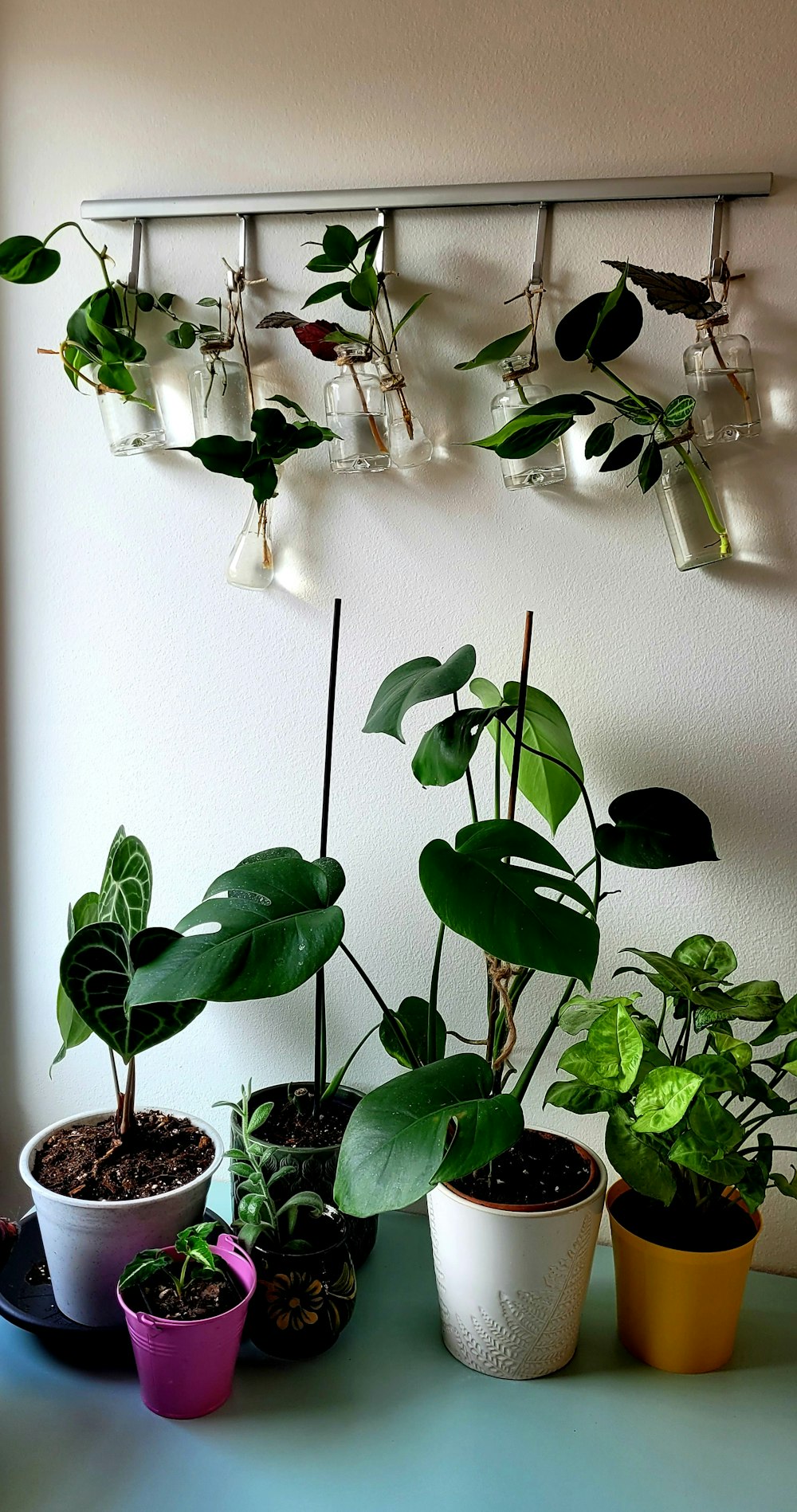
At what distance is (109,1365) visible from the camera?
1.09 m

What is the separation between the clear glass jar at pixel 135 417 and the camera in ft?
4.23

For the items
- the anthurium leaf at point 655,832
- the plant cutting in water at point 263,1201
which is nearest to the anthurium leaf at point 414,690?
the anthurium leaf at point 655,832

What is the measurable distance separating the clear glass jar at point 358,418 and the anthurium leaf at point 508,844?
479mm

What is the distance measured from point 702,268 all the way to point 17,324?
83 centimetres

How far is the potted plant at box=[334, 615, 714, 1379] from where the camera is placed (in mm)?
900

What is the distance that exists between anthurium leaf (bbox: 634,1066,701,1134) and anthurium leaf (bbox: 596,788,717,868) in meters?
0.20

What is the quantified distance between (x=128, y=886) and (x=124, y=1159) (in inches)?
11.3

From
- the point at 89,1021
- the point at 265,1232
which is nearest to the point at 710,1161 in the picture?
the point at 265,1232

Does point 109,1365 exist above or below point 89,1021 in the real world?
below

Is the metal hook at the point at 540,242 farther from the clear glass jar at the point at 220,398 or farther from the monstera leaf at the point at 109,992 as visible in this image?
the monstera leaf at the point at 109,992

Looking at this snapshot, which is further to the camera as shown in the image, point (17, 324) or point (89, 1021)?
point (17, 324)

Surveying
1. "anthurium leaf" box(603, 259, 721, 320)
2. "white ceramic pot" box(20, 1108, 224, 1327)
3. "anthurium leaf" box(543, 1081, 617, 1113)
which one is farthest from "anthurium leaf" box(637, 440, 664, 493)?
"white ceramic pot" box(20, 1108, 224, 1327)

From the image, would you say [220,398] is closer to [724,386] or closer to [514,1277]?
[724,386]

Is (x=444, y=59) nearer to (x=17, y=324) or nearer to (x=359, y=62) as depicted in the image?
(x=359, y=62)
